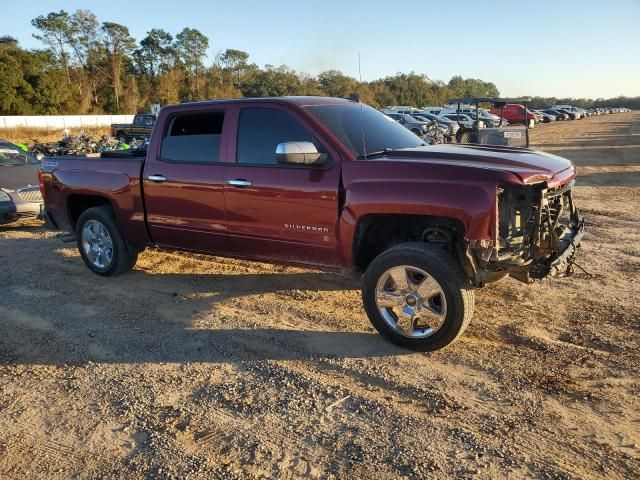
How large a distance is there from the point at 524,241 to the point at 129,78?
75.8 m

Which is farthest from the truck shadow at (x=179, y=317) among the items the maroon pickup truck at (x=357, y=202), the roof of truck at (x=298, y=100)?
the roof of truck at (x=298, y=100)

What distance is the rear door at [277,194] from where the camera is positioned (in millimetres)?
4406

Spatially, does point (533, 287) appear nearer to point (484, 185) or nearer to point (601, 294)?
point (601, 294)

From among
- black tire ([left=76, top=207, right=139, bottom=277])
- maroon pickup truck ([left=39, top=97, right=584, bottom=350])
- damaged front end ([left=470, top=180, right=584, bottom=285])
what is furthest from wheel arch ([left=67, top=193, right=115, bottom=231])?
damaged front end ([left=470, top=180, right=584, bottom=285])

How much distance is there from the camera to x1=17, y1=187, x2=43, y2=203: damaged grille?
879 cm

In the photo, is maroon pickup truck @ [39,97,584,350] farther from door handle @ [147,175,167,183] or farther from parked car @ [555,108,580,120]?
parked car @ [555,108,580,120]

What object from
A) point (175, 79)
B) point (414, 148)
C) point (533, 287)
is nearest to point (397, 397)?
point (414, 148)

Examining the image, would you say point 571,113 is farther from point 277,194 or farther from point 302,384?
point 302,384

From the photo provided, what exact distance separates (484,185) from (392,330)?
4.20ft

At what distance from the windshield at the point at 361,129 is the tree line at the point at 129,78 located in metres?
46.8

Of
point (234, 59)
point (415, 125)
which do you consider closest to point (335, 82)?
point (234, 59)

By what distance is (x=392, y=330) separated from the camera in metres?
4.13

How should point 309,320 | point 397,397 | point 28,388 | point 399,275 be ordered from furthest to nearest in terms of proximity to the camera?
1. point 309,320
2. point 399,275
3. point 28,388
4. point 397,397

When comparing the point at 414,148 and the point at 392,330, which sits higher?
the point at 414,148
